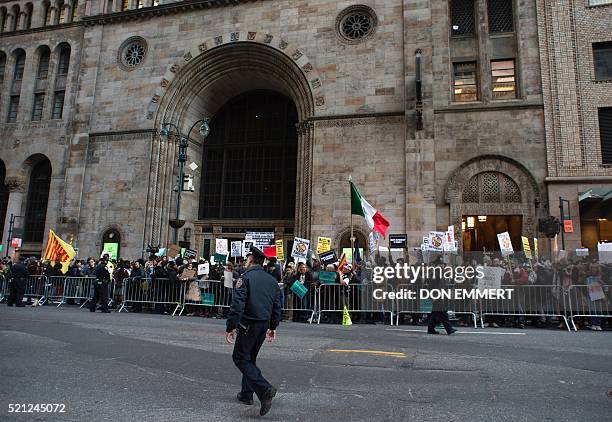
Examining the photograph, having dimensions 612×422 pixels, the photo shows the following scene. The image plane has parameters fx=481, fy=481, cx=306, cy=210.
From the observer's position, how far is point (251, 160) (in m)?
27.4

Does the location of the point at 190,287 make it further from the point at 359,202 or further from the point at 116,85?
the point at 116,85

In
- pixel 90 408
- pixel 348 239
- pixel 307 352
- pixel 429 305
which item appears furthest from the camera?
pixel 348 239

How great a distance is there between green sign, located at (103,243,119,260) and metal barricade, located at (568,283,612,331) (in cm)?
2037

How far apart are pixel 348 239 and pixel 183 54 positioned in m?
13.4

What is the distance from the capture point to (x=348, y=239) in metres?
21.4

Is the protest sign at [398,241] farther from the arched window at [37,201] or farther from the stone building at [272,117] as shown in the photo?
the arched window at [37,201]

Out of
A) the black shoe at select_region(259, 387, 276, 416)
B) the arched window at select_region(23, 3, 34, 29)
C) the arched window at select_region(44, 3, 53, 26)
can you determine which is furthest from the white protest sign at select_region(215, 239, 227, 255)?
the arched window at select_region(23, 3, 34, 29)

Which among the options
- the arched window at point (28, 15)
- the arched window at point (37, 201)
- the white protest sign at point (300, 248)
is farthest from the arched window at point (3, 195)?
the white protest sign at point (300, 248)

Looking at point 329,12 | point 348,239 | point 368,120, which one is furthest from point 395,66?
point 348,239

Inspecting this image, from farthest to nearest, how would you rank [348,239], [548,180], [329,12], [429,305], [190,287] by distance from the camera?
[329,12]
[348,239]
[548,180]
[190,287]
[429,305]

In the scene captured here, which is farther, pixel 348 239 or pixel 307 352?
pixel 348 239

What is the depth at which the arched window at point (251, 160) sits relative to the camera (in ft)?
87.4

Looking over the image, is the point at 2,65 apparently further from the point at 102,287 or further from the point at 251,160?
the point at 102,287

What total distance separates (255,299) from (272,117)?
23113mm
